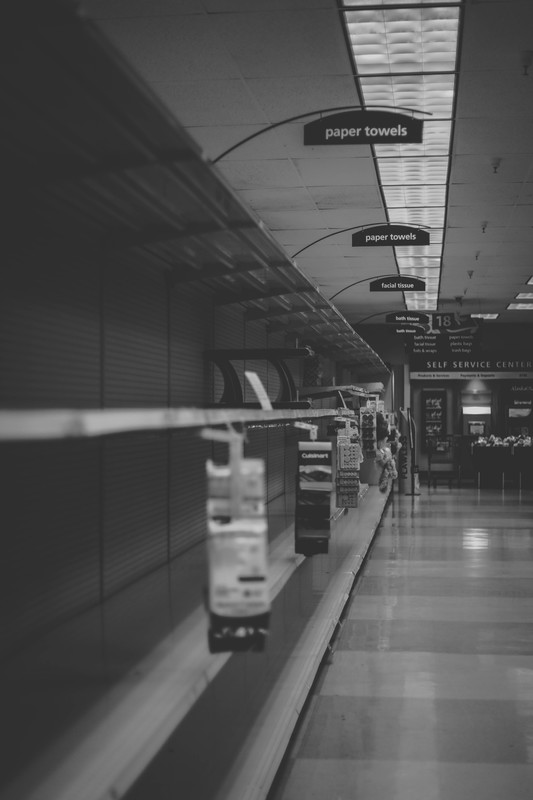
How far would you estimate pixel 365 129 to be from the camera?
5777mm

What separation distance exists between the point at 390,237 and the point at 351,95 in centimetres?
318

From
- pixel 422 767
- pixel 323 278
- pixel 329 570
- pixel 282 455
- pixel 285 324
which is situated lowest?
pixel 422 767

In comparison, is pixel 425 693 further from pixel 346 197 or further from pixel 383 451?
pixel 383 451

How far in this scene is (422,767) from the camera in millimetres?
4211

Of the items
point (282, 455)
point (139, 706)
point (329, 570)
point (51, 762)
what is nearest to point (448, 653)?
point (329, 570)

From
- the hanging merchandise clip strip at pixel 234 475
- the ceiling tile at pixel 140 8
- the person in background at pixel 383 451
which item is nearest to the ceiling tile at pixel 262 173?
the ceiling tile at pixel 140 8

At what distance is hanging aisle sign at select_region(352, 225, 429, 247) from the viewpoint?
9.18m

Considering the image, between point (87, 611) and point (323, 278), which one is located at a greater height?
point (323, 278)

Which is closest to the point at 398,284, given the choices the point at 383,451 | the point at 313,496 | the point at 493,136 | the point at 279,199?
the point at 383,451

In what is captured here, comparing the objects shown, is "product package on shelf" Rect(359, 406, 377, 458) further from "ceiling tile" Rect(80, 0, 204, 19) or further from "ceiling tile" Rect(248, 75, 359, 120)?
"ceiling tile" Rect(80, 0, 204, 19)

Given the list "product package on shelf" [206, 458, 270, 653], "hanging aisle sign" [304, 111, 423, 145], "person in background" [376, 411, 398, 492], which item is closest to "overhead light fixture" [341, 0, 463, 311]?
"hanging aisle sign" [304, 111, 423, 145]

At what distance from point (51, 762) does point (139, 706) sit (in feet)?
1.45

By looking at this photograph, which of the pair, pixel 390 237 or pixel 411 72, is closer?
pixel 411 72

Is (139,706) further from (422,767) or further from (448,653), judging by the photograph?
(448,653)
